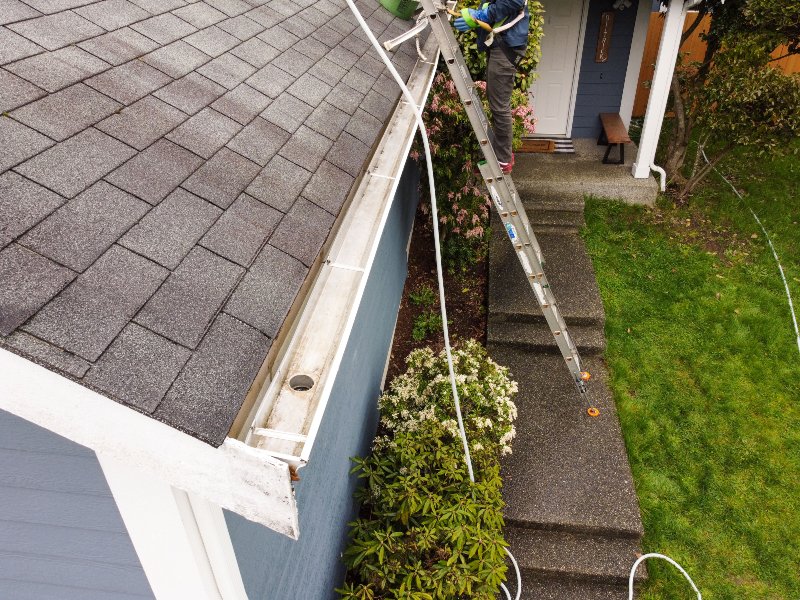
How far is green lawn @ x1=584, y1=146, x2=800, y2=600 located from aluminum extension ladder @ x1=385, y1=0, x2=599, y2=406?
3.07 ft

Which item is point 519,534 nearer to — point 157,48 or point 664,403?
point 664,403

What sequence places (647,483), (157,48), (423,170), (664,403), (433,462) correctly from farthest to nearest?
1. (423,170)
2. (664,403)
3. (647,483)
4. (433,462)
5. (157,48)

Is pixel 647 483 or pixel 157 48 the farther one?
pixel 647 483

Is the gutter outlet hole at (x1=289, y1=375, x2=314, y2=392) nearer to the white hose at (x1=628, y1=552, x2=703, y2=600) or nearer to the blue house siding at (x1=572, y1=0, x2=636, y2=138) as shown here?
the white hose at (x1=628, y1=552, x2=703, y2=600)

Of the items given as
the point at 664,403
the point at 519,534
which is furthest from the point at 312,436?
the point at 664,403

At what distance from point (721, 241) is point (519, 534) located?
558 centimetres

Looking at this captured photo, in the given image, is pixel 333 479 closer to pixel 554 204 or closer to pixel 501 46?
pixel 501 46

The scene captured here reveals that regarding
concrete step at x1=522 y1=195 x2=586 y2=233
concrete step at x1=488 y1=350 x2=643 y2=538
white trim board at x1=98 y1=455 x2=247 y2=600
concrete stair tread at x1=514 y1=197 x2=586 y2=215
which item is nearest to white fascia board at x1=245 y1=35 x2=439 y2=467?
white trim board at x1=98 y1=455 x2=247 y2=600

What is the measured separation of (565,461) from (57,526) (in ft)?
13.1

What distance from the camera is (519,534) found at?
4.83 meters

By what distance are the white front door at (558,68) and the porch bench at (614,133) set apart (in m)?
0.62

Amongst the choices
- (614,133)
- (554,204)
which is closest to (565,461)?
(554,204)

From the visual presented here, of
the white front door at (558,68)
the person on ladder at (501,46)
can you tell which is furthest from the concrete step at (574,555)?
the white front door at (558,68)

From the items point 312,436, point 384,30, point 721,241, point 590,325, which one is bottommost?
point 312,436
